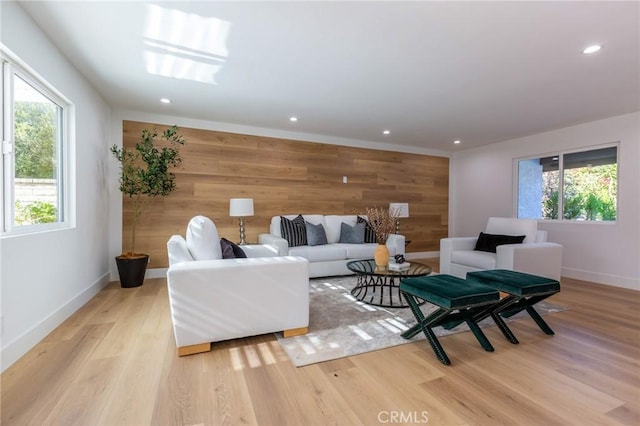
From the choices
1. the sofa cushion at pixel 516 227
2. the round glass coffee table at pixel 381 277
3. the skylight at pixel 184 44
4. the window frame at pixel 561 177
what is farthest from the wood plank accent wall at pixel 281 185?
the round glass coffee table at pixel 381 277

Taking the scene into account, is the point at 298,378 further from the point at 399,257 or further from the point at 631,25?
the point at 631,25

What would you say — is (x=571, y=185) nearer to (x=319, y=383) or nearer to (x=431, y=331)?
(x=431, y=331)

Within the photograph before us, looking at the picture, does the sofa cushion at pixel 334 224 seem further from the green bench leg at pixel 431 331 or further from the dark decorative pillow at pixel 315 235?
the green bench leg at pixel 431 331

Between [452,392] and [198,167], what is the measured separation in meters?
4.19

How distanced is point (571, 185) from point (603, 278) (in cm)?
146

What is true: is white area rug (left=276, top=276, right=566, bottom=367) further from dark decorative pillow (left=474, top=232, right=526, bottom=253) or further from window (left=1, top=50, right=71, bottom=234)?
window (left=1, top=50, right=71, bottom=234)

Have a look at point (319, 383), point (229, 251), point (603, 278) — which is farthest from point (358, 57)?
point (603, 278)

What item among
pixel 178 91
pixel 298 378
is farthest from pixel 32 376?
pixel 178 91

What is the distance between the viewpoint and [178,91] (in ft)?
11.1

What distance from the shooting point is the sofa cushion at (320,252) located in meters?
4.13

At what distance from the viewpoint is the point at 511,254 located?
338 cm

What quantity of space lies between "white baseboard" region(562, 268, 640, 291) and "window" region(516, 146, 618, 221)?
810 millimetres

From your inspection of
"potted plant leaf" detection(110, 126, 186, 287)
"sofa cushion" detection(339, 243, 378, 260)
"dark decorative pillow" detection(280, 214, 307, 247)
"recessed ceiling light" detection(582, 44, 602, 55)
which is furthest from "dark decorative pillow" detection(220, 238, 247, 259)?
"recessed ceiling light" detection(582, 44, 602, 55)

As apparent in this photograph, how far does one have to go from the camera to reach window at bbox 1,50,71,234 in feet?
6.59
